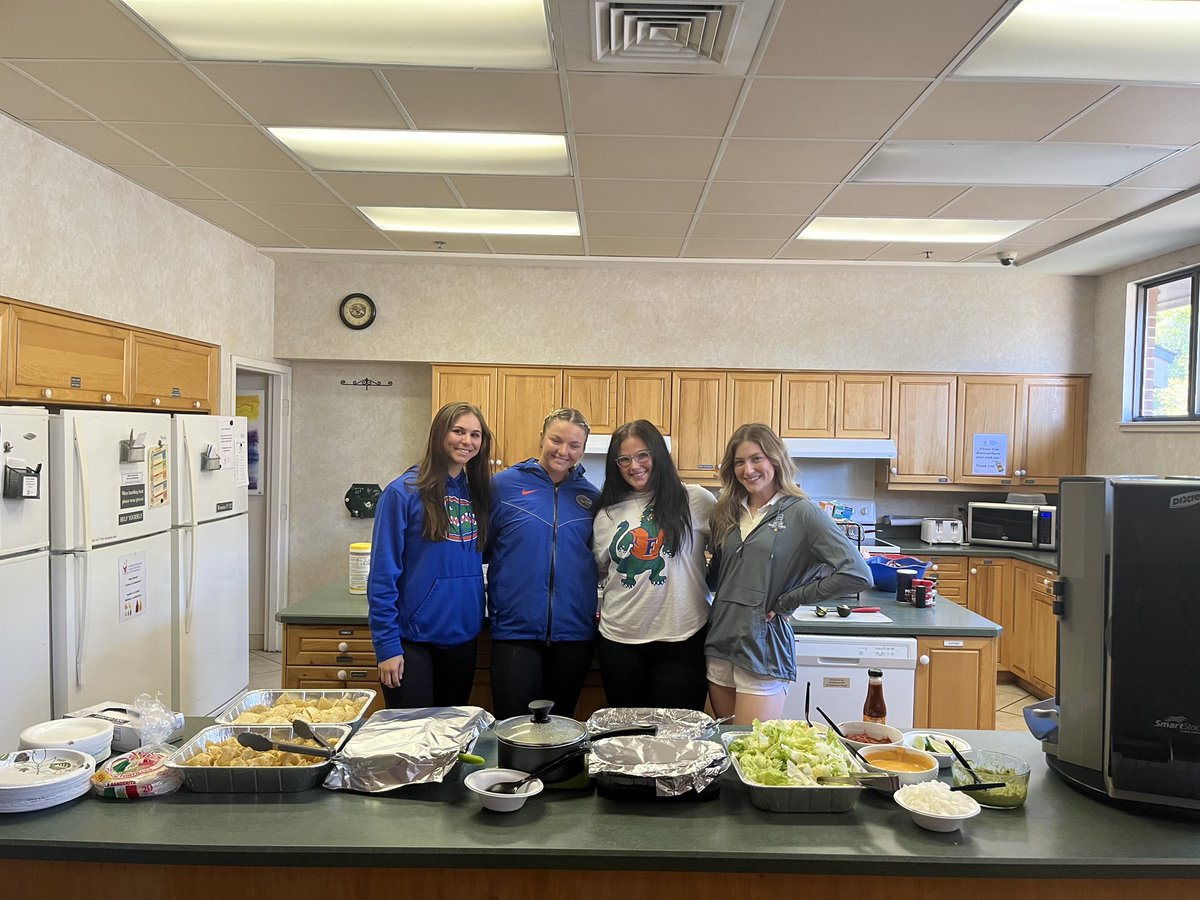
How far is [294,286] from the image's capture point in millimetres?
5723

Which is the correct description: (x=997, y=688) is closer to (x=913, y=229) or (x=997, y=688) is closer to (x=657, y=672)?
(x=913, y=229)

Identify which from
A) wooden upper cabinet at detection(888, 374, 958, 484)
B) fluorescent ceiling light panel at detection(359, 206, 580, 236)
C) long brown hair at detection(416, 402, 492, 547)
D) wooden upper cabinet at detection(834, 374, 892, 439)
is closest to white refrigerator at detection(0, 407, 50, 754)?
long brown hair at detection(416, 402, 492, 547)

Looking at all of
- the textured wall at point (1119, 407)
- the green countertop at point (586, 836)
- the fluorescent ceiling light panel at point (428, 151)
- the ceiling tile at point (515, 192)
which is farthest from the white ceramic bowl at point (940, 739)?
the textured wall at point (1119, 407)

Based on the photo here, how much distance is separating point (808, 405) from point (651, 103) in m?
3.30

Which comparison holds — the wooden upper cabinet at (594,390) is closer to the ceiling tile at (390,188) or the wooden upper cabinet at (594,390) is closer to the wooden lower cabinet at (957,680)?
the ceiling tile at (390,188)

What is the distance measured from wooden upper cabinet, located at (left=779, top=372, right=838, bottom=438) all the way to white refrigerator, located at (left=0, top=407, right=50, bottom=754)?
4498 millimetres

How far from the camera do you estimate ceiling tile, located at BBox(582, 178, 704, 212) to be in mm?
3854

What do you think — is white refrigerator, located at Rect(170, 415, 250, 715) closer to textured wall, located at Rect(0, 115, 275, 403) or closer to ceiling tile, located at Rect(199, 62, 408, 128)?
textured wall, located at Rect(0, 115, 275, 403)

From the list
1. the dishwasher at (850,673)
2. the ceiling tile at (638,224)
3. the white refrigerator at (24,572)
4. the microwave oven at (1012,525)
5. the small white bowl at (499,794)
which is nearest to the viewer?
the small white bowl at (499,794)

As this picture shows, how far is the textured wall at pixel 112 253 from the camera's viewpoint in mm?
3268

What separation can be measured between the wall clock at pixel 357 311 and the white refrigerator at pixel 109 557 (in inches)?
77.8

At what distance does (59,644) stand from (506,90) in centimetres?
294

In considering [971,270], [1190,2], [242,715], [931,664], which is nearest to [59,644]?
[242,715]

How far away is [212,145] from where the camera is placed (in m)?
3.46
